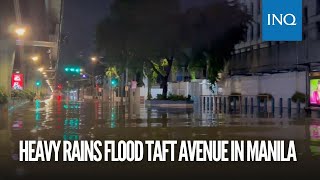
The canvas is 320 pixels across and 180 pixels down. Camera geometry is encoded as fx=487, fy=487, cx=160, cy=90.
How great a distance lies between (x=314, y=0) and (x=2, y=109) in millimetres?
29001

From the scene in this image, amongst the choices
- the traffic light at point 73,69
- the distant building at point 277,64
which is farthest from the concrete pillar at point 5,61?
the distant building at point 277,64

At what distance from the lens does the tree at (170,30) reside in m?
45.1

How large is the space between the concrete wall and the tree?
4.95 metres

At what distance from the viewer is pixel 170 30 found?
45.0 metres

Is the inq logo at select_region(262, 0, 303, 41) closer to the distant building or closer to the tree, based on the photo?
the distant building

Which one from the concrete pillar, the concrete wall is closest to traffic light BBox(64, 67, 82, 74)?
the concrete pillar

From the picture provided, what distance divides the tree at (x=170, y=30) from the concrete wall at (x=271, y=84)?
4955 millimetres

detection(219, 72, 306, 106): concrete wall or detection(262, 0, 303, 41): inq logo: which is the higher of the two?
detection(262, 0, 303, 41): inq logo

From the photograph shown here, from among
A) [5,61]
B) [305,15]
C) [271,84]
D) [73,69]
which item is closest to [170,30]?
[271,84]

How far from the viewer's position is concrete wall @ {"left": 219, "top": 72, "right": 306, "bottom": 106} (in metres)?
42.1

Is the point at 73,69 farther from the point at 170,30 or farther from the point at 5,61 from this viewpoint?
the point at 170,30

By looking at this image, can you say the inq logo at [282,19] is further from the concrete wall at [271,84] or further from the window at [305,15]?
the window at [305,15]

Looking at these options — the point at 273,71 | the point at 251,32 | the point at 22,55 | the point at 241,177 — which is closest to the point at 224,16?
the point at 273,71

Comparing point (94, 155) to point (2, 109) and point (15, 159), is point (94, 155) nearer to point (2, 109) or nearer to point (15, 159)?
point (15, 159)
